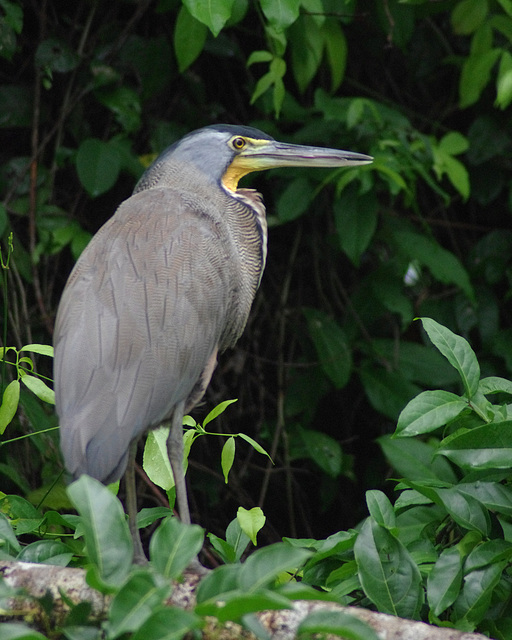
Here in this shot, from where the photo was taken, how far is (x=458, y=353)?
162 cm

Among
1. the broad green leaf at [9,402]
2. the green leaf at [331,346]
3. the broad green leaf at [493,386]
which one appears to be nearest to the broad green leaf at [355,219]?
the green leaf at [331,346]

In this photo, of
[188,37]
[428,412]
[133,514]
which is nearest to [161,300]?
[133,514]

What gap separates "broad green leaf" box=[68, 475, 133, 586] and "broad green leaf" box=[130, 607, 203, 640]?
8 centimetres

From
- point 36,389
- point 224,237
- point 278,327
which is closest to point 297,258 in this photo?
point 278,327

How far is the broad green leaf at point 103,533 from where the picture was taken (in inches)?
42.3

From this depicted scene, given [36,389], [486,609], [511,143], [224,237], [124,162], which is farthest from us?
[511,143]

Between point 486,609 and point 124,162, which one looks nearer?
point 486,609

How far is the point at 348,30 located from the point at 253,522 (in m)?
2.37

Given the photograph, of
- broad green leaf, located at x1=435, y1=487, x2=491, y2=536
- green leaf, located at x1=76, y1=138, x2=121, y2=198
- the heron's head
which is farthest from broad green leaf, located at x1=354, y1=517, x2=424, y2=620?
green leaf, located at x1=76, y1=138, x2=121, y2=198

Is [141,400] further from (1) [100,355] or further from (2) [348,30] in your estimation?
(2) [348,30]

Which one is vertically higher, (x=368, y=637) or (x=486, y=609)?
(x=368, y=637)

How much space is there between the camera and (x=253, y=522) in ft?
5.33

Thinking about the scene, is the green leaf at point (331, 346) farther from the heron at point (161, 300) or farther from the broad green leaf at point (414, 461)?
the heron at point (161, 300)

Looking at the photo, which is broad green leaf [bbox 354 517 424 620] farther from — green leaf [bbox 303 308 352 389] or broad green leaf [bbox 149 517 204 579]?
green leaf [bbox 303 308 352 389]
